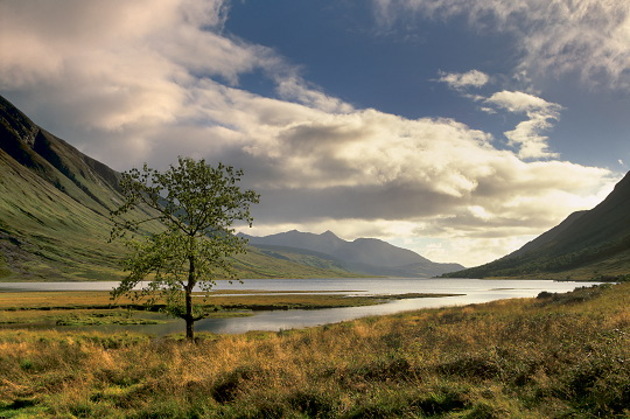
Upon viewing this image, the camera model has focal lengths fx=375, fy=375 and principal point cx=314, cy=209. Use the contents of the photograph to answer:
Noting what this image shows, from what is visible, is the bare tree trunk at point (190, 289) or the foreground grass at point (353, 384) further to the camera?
the bare tree trunk at point (190, 289)

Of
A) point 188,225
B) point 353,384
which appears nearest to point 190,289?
point 188,225

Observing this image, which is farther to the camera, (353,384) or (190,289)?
(190,289)

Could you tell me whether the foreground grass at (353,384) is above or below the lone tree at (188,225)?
below

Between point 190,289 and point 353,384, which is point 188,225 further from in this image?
point 353,384

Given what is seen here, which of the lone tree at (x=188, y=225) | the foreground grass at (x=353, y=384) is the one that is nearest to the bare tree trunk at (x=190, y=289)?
the lone tree at (x=188, y=225)

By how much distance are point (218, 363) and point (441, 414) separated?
10.1 metres

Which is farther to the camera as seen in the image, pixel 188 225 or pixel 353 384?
pixel 188 225

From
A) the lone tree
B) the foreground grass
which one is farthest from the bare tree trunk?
the foreground grass

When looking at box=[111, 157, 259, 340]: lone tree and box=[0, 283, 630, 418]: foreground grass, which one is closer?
box=[0, 283, 630, 418]: foreground grass

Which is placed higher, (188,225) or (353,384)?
(188,225)

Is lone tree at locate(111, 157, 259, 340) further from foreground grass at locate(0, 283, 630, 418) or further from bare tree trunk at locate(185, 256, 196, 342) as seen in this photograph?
foreground grass at locate(0, 283, 630, 418)

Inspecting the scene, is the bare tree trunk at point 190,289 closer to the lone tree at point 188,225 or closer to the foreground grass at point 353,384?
the lone tree at point 188,225

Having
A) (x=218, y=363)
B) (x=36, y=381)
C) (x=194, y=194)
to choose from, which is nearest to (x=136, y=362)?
(x=36, y=381)

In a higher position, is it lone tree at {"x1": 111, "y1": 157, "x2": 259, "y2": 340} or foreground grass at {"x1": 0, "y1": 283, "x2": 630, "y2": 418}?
lone tree at {"x1": 111, "y1": 157, "x2": 259, "y2": 340}
